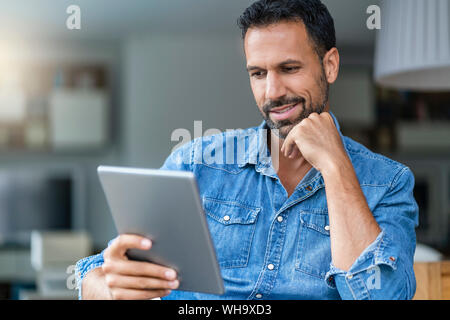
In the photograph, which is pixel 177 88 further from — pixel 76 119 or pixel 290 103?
pixel 290 103

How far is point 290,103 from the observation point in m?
1.11

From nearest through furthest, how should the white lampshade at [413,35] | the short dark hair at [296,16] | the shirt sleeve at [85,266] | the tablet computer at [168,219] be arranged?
the tablet computer at [168,219], the shirt sleeve at [85,266], the short dark hair at [296,16], the white lampshade at [413,35]

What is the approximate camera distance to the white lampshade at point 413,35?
1.38 metres

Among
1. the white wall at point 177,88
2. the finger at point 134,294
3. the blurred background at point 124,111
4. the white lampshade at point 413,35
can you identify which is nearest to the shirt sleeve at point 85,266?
the finger at point 134,294

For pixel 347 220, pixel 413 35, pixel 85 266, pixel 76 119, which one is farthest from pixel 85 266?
pixel 76 119

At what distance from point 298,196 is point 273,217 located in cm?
6

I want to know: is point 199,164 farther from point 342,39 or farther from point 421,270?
point 342,39

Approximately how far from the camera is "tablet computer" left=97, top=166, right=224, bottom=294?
0.73m

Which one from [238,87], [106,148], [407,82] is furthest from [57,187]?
[407,82]

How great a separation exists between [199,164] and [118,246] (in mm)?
368

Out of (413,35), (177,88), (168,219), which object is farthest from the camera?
(177,88)

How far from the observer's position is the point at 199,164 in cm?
114

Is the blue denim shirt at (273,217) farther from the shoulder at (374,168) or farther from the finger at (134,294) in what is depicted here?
the finger at (134,294)

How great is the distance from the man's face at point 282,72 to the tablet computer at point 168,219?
1.33ft
